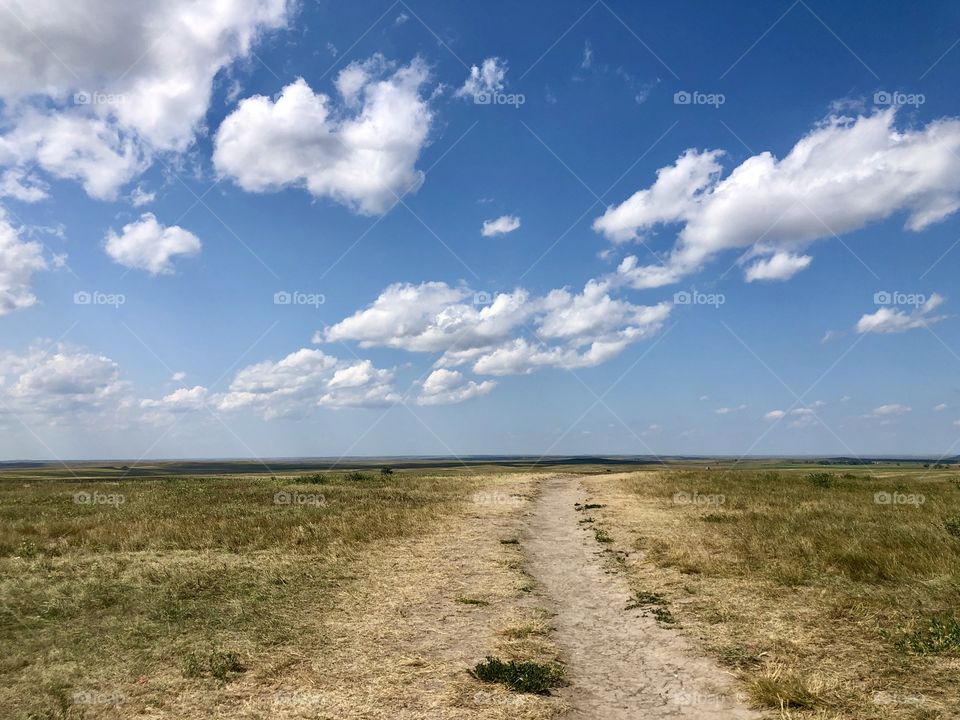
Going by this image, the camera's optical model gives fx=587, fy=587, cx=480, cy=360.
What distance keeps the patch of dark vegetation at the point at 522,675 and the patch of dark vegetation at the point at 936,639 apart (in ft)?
16.7

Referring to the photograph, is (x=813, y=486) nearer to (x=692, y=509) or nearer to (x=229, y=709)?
(x=692, y=509)

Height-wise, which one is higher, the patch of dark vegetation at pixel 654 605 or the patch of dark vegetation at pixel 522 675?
the patch of dark vegetation at pixel 522 675

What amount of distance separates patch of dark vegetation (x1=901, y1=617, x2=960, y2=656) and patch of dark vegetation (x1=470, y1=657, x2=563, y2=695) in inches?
201

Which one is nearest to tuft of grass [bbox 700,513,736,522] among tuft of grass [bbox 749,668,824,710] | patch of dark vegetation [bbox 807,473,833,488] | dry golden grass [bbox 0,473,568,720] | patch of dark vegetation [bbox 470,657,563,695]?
dry golden grass [bbox 0,473,568,720]

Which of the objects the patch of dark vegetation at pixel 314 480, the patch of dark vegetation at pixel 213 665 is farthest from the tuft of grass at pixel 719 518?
the patch of dark vegetation at pixel 314 480

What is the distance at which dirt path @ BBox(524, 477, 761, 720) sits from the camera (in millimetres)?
6957

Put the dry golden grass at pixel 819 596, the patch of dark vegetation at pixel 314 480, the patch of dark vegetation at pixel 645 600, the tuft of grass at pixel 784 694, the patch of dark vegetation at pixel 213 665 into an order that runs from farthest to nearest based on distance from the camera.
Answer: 1. the patch of dark vegetation at pixel 314 480
2. the patch of dark vegetation at pixel 645 600
3. the patch of dark vegetation at pixel 213 665
4. the dry golden grass at pixel 819 596
5. the tuft of grass at pixel 784 694

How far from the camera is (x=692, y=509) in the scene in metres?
25.6

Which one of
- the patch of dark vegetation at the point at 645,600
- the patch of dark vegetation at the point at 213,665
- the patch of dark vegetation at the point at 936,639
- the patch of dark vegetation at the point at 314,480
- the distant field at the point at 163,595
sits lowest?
the patch of dark vegetation at the point at 314,480

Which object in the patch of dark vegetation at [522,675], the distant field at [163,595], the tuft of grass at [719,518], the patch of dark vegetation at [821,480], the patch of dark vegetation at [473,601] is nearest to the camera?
the patch of dark vegetation at [522,675]

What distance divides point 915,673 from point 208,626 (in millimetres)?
10707

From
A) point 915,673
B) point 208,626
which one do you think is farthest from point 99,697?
point 915,673

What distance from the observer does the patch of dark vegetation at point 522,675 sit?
7.38 m

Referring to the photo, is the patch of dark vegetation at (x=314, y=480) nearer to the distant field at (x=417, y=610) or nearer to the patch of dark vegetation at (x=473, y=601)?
the distant field at (x=417, y=610)
